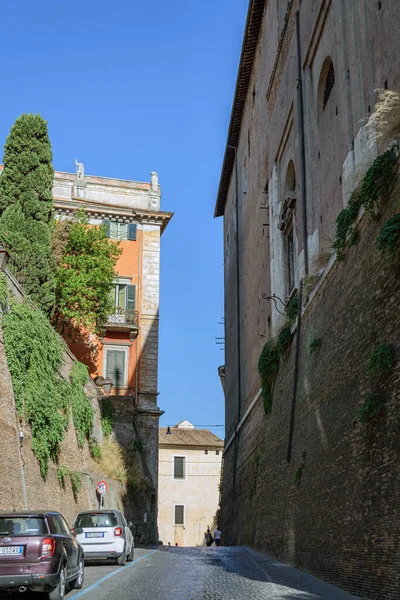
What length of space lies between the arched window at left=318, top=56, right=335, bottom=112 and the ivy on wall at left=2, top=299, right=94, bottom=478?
10.3 meters

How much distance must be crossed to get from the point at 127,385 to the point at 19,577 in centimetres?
2963

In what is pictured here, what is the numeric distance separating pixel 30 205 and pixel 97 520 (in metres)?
17.1

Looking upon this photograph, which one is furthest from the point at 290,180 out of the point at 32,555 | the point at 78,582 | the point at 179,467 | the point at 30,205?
the point at 179,467

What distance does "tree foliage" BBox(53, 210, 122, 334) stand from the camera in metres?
36.2

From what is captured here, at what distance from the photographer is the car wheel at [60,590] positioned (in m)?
10.4

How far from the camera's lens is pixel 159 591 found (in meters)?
11.7

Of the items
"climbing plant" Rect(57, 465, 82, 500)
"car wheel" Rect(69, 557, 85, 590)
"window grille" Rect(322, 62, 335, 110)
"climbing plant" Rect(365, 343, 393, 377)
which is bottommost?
"car wheel" Rect(69, 557, 85, 590)

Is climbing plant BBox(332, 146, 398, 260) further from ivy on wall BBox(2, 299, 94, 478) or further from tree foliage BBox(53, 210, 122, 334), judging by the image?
tree foliage BBox(53, 210, 122, 334)

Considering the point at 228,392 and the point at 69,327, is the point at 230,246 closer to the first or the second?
the point at 228,392

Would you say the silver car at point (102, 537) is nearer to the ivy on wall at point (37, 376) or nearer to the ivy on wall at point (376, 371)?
the ivy on wall at point (37, 376)

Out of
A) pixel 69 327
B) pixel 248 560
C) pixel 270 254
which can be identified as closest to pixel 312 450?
pixel 248 560

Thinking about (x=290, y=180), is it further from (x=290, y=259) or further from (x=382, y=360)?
(x=382, y=360)

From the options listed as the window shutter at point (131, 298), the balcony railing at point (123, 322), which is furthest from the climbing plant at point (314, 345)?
the window shutter at point (131, 298)

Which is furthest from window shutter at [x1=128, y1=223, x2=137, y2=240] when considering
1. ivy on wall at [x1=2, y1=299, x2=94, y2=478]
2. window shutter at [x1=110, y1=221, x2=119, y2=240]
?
ivy on wall at [x1=2, y1=299, x2=94, y2=478]
